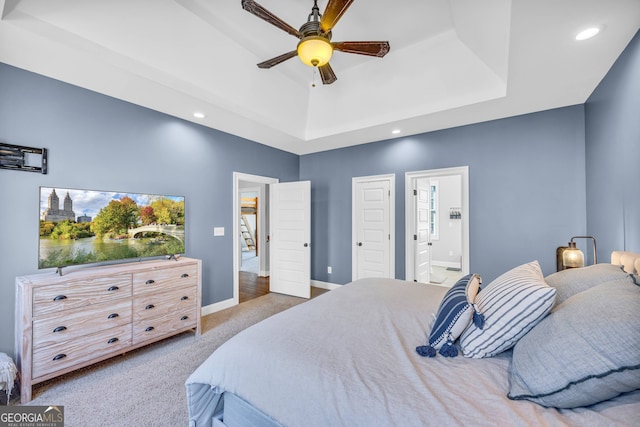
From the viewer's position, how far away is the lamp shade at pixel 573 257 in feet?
7.56

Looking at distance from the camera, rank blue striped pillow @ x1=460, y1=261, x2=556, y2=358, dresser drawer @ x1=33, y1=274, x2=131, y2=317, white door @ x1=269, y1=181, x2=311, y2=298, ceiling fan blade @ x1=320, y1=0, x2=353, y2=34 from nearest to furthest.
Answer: blue striped pillow @ x1=460, y1=261, x2=556, y2=358 < ceiling fan blade @ x1=320, y1=0, x2=353, y2=34 < dresser drawer @ x1=33, y1=274, x2=131, y2=317 < white door @ x1=269, y1=181, x2=311, y2=298

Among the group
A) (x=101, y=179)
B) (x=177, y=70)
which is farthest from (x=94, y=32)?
(x=101, y=179)

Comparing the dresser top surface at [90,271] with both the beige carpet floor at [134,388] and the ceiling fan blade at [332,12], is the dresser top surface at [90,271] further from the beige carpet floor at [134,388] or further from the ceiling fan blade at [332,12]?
the ceiling fan blade at [332,12]

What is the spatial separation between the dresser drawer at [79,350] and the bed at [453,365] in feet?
5.01

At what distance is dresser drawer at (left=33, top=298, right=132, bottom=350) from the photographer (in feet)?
6.51

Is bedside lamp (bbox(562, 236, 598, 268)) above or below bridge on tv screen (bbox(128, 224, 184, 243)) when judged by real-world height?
below

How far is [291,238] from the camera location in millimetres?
4617

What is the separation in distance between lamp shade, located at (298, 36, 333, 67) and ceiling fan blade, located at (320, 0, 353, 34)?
0.11 metres

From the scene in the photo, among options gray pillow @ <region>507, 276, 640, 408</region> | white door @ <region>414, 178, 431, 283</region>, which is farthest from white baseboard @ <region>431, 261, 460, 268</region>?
gray pillow @ <region>507, 276, 640, 408</region>

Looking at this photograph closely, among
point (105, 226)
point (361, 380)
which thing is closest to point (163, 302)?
point (105, 226)

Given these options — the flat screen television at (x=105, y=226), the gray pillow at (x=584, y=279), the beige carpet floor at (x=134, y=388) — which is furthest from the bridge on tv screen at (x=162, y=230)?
the gray pillow at (x=584, y=279)

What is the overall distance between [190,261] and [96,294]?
2.82ft

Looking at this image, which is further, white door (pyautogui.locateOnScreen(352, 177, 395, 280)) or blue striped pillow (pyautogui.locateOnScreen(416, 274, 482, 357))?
white door (pyautogui.locateOnScreen(352, 177, 395, 280))

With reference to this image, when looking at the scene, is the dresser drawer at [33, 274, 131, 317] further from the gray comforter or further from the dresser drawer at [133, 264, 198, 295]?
the gray comforter
